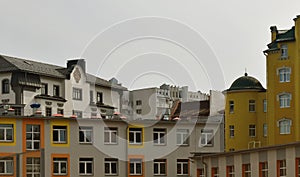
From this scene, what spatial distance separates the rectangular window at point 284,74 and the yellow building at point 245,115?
193 inches

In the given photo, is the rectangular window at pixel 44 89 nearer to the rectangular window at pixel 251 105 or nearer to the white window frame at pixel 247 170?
the rectangular window at pixel 251 105

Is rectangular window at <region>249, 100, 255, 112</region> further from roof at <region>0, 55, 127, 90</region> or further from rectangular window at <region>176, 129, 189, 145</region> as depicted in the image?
roof at <region>0, 55, 127, 90</region>

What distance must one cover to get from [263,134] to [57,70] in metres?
30.0

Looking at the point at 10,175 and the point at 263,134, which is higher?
the point at 263,134

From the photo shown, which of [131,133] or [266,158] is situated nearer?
[266,158]

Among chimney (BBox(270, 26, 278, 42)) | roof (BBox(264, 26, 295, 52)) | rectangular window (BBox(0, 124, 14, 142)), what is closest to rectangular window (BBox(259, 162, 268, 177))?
rectangular window (BBox(0, 124, 14, 142))

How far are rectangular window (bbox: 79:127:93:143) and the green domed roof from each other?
19.5 meters

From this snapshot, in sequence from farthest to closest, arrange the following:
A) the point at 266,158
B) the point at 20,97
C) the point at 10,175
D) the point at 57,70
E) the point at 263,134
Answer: the point at 57,70 < the point at 20,97 < the point at 263,134 < the point at 10,175 < the point at 266,158

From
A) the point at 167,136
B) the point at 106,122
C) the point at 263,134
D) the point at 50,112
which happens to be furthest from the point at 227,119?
the point at 50,112

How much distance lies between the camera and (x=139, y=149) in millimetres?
68875

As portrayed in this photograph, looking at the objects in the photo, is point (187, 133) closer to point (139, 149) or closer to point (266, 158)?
point (139, 149)

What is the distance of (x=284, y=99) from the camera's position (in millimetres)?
72125

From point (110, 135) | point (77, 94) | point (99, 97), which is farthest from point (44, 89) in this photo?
point (110, 135)

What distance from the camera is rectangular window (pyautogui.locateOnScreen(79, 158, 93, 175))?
6568 centimetres
